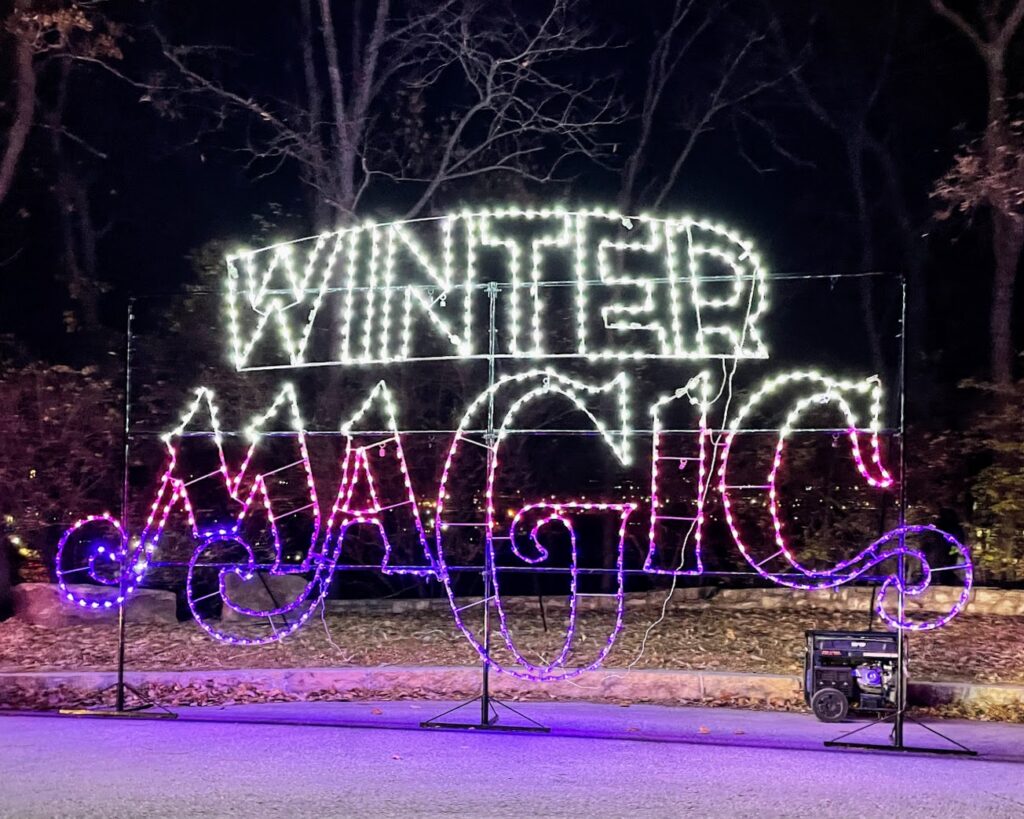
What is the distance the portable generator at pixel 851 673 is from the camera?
321 inches

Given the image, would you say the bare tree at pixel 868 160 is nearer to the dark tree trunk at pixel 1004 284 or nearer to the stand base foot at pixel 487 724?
the dark tree trunk at pixel 1004 284

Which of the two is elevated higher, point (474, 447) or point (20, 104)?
point (20, 104)

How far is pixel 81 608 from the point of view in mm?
11719

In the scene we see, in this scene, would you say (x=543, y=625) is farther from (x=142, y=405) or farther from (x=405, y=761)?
(x=142, y=405)

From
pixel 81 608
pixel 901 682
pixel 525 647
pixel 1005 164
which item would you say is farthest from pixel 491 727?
pixel 1005 164

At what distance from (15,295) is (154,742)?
11.3 m

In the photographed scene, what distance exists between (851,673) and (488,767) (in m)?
2.91

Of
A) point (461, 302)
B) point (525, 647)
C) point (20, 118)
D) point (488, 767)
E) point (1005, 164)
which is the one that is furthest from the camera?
point (461, 302)

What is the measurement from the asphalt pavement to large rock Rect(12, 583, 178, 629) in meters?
3.32

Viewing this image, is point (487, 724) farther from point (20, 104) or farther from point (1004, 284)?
point (1004, 284)

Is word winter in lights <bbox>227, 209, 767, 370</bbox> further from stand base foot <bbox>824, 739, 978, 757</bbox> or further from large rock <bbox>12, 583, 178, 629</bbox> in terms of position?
stand base foot <bbox>824, 739, 978, 757</bbox>

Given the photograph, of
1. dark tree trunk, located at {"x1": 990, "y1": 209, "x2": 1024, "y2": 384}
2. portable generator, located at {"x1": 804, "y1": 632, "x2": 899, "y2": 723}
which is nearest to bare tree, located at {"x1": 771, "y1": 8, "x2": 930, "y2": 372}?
dark tree trunk, located at {"x1": 990, "y1": 209, "x2": 1024, "y2": 384}

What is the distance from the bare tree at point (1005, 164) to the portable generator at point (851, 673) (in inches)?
213

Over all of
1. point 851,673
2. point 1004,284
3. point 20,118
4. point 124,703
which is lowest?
point 124,703
